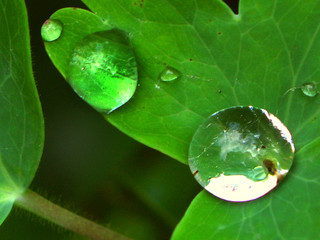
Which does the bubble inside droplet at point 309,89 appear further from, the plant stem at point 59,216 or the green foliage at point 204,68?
the plant stem at point 59,216

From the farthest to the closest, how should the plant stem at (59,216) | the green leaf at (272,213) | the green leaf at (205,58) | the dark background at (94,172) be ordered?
the dark background at (94,172), the plant stem at (59,216), the green leaf at (205,58), the green leaf at (272,213)

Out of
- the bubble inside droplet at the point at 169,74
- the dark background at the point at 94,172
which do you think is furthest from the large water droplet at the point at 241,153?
the dark background at the point at 94,172

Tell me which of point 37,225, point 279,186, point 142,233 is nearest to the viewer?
point 279,186

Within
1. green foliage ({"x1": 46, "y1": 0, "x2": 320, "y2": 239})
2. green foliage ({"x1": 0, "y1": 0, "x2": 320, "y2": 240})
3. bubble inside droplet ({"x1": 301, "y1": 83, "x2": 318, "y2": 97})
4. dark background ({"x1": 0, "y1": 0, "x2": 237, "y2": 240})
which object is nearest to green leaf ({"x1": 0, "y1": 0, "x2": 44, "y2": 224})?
green foliage ({"x1": 0, "y1": 0, "x2": 320, "y2": 240})

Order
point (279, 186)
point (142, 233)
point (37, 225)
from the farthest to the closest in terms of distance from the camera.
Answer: point (142, 233) < point (37, 225) < point (279, 186)

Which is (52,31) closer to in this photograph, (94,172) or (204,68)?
(204,68)

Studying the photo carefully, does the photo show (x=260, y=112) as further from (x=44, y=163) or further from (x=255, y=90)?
(x=44, y=163)

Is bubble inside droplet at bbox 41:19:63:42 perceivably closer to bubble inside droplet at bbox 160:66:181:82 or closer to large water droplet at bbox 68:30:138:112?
large water droplet at bbox 68:30:138:112

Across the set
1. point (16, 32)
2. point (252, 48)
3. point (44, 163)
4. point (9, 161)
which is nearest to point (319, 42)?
point (252, 48)
